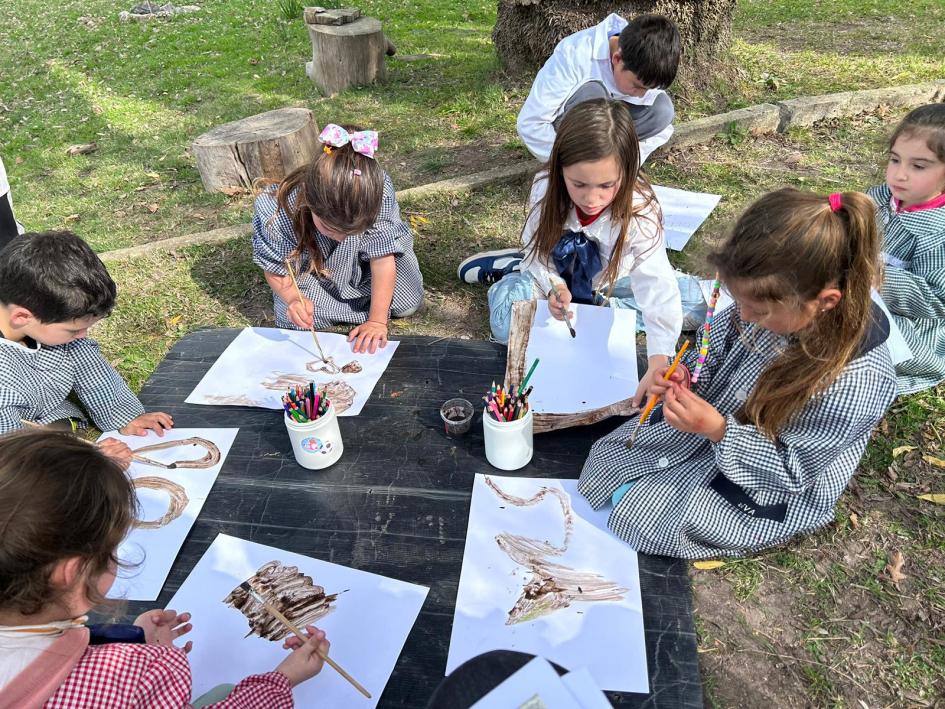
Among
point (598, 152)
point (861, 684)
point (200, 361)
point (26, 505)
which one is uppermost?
point (598, 152)

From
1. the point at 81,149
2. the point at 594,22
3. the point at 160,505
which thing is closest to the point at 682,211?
the point at 594,22

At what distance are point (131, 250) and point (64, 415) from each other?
1.42 meters

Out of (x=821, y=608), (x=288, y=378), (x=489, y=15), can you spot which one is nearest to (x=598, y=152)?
(x=288, y=378)

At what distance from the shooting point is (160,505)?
177 centimetres

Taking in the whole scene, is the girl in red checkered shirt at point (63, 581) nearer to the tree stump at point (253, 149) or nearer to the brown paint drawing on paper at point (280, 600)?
the brown paint drawing on paper at point (280, 600)

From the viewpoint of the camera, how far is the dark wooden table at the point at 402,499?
1.42 meters

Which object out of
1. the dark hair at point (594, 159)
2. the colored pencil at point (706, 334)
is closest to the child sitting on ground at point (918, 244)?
the dark hair at point (594, 159)

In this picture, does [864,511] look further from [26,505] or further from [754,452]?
[26,505]

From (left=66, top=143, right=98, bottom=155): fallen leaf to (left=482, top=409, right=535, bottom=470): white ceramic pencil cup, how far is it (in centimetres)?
452

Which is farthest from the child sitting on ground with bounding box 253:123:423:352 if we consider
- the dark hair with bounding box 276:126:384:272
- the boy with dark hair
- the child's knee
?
the boy with dark hair

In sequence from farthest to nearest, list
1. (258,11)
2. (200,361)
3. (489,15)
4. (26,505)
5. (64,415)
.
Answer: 1. (258,11)
2. (489,15)
3. (200,361)
4. (64,415)
5. (26,505)

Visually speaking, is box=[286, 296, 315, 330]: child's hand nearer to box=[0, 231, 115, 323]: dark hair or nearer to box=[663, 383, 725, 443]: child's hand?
box=[0, 231, 115, 323]: dark hair

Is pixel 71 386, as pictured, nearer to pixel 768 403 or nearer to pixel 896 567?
pixel 768 403

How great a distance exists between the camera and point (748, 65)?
4863 millimetres
